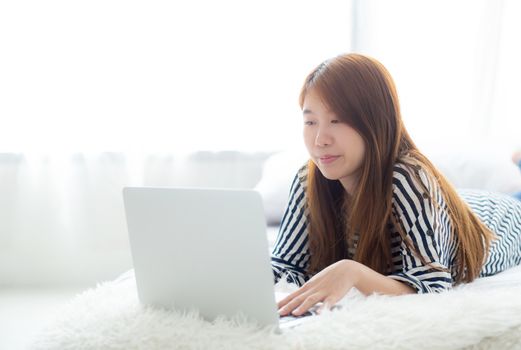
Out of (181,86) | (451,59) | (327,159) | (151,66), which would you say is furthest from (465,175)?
(151,66)

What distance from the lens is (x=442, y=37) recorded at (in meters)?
2.26

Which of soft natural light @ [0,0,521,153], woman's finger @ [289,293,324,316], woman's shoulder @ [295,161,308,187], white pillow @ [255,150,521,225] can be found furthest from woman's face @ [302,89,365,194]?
soft natural light @ [0,0,521,153]

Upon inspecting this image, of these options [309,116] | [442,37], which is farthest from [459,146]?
[309,116]

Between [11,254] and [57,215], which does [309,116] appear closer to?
[57,215]

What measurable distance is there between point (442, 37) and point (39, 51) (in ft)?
5.09

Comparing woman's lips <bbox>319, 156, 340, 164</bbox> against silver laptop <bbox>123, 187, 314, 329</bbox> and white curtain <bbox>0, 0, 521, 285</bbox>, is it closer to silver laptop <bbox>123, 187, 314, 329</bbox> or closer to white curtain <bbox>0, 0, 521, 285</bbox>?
silver laptop <bbox>123, 187, 314, 329</bbox>

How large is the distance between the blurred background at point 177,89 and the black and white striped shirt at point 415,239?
0.87m

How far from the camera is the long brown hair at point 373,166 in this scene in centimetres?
112

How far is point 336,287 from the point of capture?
0.97 m

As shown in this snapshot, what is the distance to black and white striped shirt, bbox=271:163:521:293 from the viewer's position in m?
1.08

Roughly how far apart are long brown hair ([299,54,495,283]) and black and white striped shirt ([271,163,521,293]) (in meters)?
0.01

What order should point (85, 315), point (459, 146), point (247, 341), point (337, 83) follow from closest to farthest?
point (247, 341) < point (85, 315) < point (337, 83) < point (459, 146)

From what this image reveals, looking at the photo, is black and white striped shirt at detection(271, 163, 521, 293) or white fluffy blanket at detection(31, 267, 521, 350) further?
black and white striped shirt at detection(271, 163, 521, 293)

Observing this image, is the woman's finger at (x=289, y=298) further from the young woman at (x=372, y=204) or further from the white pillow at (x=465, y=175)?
the white pillow at (x=465, y=175)
